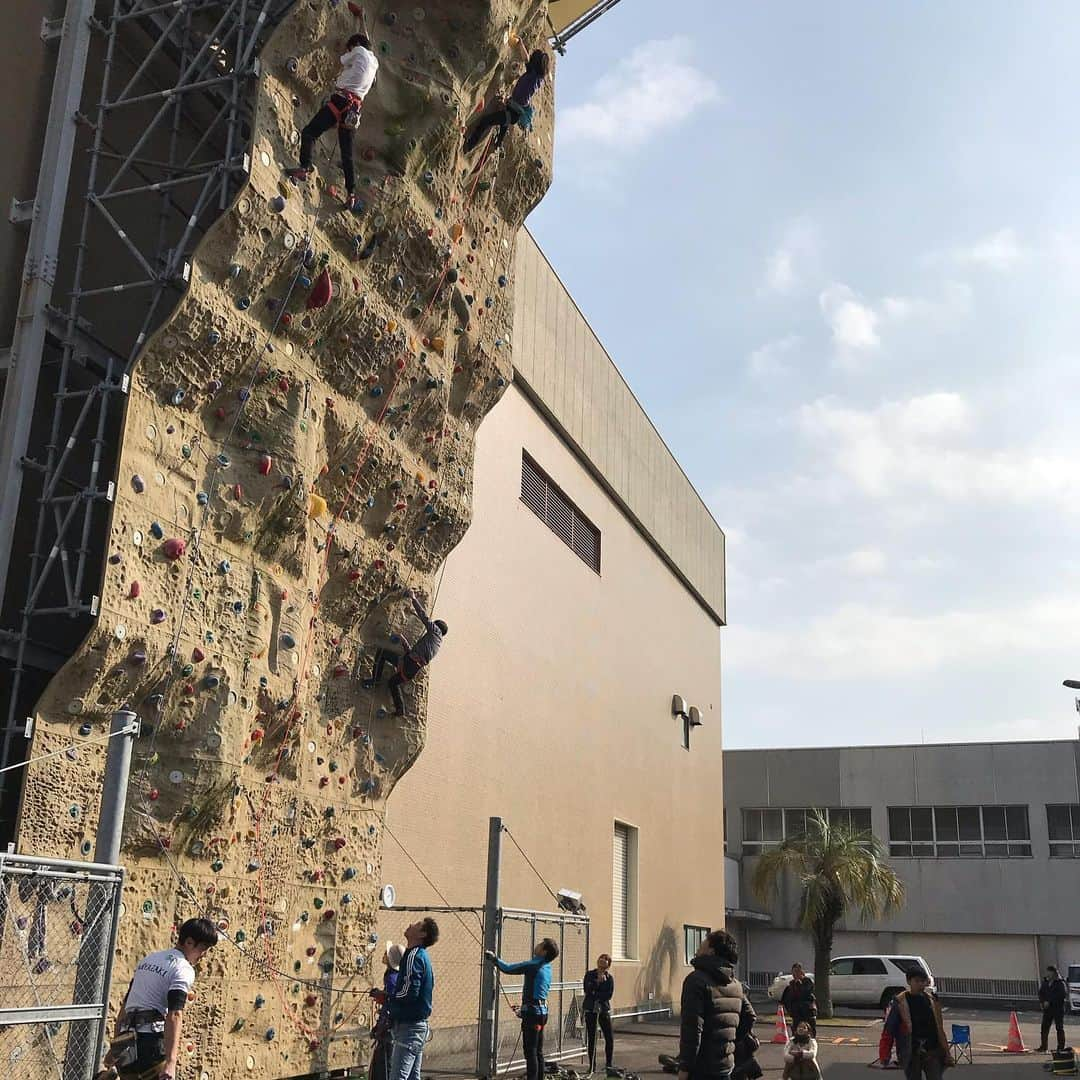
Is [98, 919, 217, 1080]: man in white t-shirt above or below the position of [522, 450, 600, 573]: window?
below

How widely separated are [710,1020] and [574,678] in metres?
16.7

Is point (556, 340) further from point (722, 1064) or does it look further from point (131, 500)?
point (722, 1064)

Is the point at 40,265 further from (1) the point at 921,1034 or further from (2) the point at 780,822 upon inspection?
(2) the point at 780,822

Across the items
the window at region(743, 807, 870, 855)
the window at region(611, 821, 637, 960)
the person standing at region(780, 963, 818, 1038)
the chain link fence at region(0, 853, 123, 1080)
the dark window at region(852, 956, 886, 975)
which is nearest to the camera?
the chain link fence at region(0, 853, 123, 1080)

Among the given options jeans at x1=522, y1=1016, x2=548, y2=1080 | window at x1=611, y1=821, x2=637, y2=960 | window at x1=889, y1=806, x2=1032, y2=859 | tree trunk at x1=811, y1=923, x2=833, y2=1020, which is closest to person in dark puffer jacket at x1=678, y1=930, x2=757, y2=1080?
jeans at x1=522, y1=1016, x2=548, y2=1080

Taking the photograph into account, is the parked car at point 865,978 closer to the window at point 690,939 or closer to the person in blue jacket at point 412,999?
the window at point 690,939

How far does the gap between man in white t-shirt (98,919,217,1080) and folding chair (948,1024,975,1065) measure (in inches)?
640

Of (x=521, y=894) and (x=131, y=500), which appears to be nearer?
(x=131, y=500)

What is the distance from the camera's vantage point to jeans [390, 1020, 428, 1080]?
408 inches

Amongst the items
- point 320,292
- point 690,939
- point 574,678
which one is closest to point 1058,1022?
point 574,678

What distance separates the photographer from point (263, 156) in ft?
39.7

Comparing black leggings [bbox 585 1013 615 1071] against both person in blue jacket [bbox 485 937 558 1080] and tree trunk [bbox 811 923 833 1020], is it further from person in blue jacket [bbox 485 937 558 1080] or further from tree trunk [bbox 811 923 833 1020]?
tree trunk [bbox 811 923 833 1020]

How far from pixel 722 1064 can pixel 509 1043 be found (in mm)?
11183

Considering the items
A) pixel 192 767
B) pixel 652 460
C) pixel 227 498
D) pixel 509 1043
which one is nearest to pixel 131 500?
pixel 227 498
